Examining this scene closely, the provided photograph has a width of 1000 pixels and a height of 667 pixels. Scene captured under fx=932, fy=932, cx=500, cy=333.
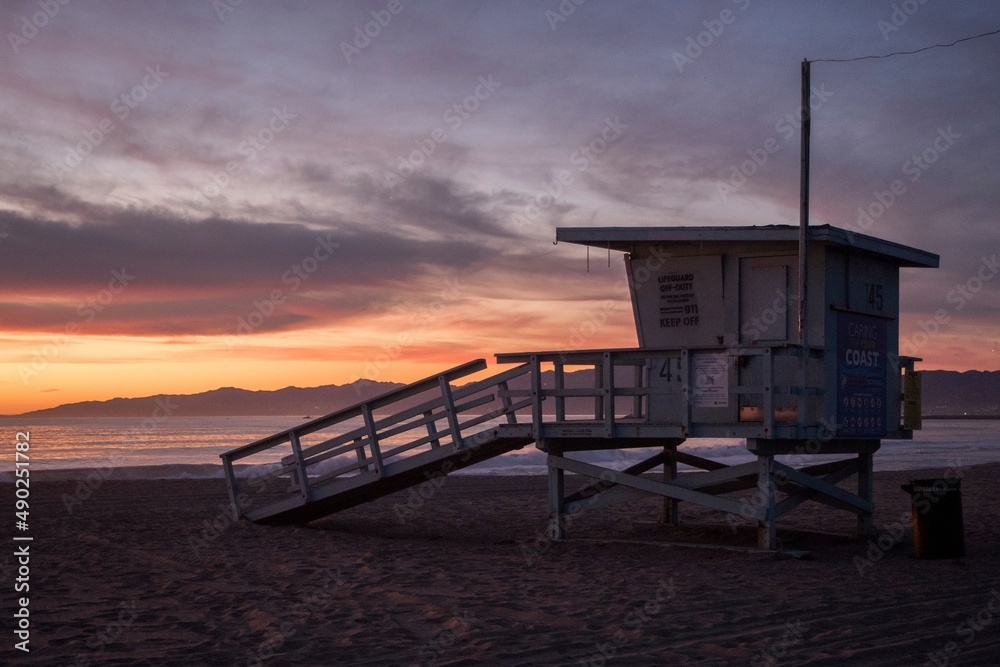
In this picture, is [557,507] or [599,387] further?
[557,507]

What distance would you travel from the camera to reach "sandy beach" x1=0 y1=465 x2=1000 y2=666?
676 cm

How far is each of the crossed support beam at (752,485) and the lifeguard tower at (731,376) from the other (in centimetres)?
2

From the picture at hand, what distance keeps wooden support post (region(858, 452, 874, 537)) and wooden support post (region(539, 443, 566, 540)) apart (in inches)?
170

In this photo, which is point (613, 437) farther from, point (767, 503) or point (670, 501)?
point (670, 501)

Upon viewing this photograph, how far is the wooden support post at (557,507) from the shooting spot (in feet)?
42.2

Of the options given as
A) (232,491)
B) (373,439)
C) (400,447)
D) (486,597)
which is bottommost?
(486,597)

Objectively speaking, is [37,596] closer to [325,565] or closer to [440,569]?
[325,565]

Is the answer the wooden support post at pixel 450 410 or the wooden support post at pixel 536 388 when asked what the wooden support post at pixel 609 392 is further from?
the wooden support post at pixel 450 410

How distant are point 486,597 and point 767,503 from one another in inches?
172

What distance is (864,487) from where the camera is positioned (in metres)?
13.6

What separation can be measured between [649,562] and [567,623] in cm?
372

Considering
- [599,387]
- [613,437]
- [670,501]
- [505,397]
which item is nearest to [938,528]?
[613,437]

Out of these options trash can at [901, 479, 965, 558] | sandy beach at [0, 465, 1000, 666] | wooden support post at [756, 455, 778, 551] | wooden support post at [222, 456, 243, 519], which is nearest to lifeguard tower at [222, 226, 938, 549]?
wooden support post at [756, 455, 778, 551]

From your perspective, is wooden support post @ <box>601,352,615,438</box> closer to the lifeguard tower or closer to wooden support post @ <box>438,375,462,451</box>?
the lifeguard tower
